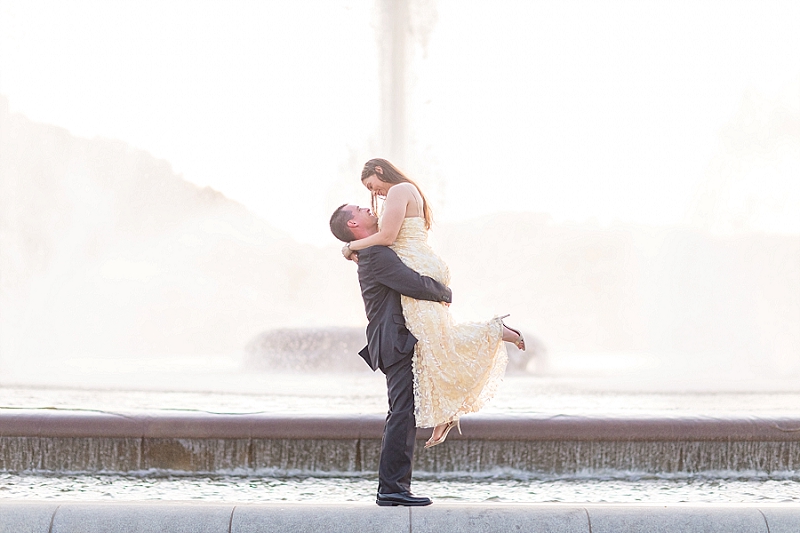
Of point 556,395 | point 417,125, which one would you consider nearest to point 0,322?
point 417,125

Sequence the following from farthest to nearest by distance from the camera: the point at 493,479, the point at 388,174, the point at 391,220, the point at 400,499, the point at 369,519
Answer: the point at 493,479 → the point at 388,174 → the point at 391,220 → the point at 400,499 → the point at 369,519

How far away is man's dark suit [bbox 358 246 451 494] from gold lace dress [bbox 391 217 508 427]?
4cm

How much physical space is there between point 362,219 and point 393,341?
1.58 feet

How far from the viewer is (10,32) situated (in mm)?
17656

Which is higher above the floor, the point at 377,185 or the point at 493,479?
the point at 377,185

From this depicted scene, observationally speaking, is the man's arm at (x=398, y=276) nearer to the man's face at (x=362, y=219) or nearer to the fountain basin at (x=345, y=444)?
the man's face at (x=362, y=219)

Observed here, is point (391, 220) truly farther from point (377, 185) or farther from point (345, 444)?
point (345, 444)

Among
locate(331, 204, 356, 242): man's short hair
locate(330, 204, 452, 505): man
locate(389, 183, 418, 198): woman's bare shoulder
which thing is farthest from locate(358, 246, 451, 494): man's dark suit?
locate(389, 183, 418, 198): woman's bare shoulder

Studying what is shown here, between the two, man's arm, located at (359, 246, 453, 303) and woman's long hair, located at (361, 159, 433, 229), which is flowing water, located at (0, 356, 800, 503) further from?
woman's long hair, located at (361, 159, 433, 229)

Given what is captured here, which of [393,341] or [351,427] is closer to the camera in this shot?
[393,341]

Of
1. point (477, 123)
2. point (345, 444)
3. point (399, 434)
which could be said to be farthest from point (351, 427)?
point (477, 123)

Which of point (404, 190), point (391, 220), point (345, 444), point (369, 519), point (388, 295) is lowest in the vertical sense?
point (369, 519)

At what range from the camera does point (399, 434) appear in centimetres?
329

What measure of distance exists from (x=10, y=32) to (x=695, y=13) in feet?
45.9
